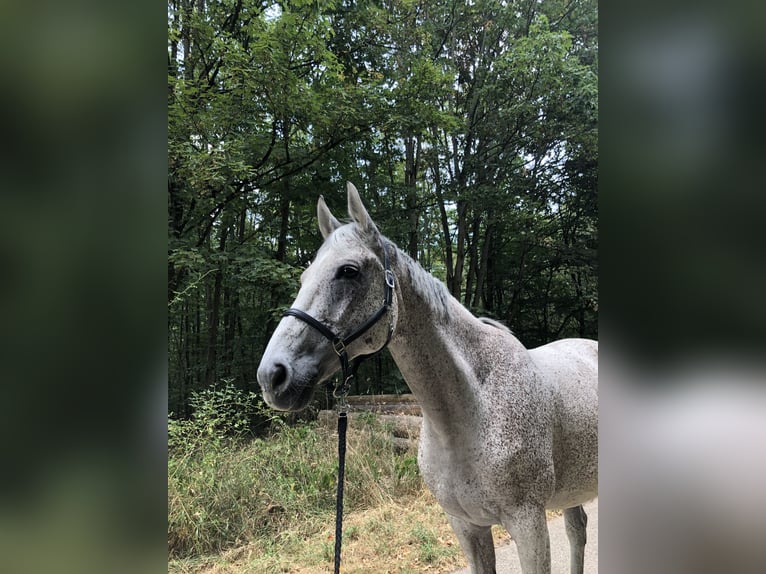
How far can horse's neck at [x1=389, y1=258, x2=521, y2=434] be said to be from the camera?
59.9 inches

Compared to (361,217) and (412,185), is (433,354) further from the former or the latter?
(412,185)

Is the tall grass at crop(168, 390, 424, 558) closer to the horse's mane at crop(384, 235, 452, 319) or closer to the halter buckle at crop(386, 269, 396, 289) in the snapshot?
the horse's mane at crop(384, 235, 452, 319)

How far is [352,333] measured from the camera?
4.46ft

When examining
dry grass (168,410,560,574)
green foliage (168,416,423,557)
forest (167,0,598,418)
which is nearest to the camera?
dry grass (168,410,560,574)

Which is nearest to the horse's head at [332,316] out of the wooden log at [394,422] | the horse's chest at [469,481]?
the horse's chest at [469,481]

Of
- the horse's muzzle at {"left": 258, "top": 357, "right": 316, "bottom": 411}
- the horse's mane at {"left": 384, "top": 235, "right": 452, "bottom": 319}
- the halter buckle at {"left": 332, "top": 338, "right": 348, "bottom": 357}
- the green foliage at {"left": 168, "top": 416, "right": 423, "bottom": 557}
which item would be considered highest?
the horse's mane at {"left": 384, "top": 235, "right": 452, "bottom": 319}

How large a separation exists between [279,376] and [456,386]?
659 mm

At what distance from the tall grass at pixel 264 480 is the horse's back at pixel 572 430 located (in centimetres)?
248

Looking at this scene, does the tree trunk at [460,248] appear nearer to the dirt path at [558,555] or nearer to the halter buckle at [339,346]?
the dirt path at [558,555]

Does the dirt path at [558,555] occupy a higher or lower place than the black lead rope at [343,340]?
lower

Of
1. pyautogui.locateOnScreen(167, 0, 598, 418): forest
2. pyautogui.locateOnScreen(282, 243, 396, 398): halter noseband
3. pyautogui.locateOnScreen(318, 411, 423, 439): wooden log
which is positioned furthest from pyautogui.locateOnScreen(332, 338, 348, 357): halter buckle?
pyautogui.locateOnScreen(318, 411, 423, 439): wooden log

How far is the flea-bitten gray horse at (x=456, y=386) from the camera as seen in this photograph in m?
1.33
